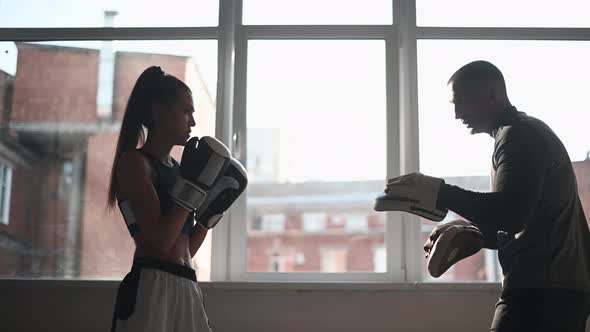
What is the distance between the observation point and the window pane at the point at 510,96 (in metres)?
3.68

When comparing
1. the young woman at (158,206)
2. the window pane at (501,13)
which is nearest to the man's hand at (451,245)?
the young woman at (158,206)

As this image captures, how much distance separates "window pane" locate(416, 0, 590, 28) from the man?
1712 millimetres

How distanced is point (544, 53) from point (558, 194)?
6.41ft

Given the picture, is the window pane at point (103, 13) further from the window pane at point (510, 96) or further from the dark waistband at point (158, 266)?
the dark waistband at point (158, 266)

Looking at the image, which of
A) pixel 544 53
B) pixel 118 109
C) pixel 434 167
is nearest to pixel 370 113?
pixel 434 167

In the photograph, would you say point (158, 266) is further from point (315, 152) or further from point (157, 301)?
point (315, 152)

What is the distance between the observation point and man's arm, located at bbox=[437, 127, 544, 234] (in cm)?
193

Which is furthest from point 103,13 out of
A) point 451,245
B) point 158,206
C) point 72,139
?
point 451,245

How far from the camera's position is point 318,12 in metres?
3.83

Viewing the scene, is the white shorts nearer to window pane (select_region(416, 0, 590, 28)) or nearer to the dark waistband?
the dark waistband

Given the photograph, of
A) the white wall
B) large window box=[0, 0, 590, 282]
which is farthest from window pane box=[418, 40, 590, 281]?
the white wall

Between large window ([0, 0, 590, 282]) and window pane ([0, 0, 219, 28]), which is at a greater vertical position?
window pane ([0, 0, 219, 28])

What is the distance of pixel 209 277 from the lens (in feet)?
11.7

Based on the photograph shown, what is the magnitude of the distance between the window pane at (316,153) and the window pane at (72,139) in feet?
0.95
